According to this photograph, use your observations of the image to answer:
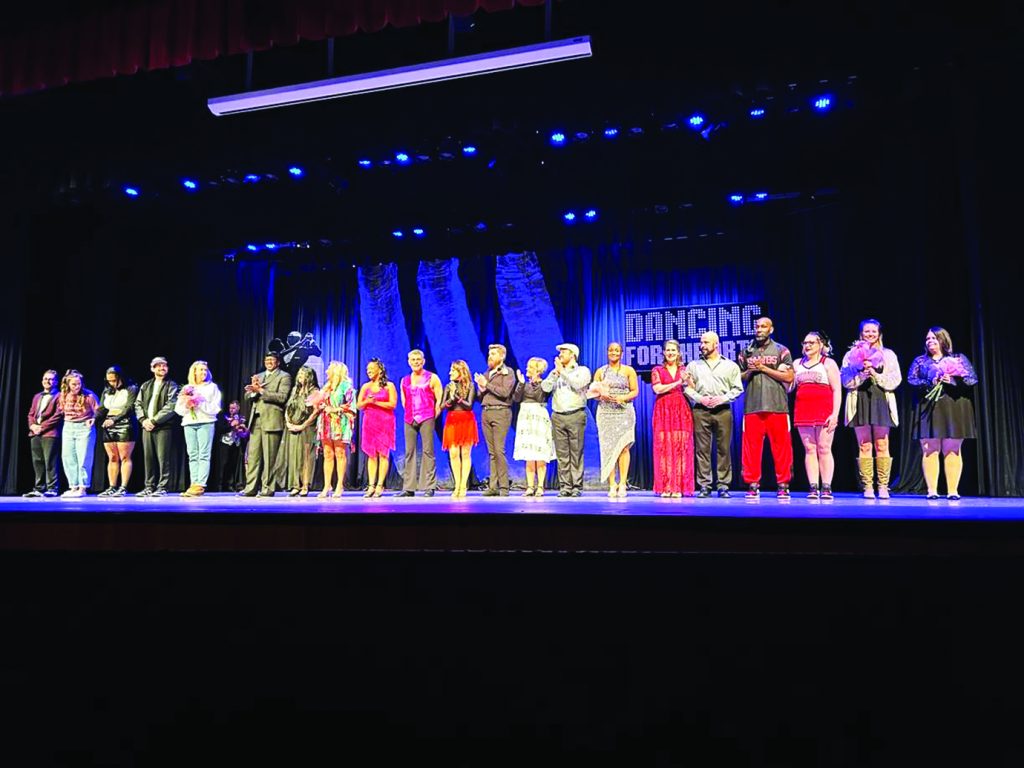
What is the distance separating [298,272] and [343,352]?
5.52ft

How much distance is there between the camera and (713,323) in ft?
33.3

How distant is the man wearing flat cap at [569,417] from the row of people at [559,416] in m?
0.01

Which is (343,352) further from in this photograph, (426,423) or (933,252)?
(933,252)

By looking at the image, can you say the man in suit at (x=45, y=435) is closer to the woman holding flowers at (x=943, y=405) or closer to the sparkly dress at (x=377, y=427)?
the sparkly dress at (x=377, y=427)

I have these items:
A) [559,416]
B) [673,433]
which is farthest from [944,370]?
[559,416]

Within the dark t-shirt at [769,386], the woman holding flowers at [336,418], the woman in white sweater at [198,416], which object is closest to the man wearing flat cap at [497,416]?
the woman holding flowers at [336,418]

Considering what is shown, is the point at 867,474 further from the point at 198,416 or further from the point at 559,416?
the point at 198,416

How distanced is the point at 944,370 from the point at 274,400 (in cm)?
756

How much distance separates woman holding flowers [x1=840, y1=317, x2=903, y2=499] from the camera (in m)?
6.75

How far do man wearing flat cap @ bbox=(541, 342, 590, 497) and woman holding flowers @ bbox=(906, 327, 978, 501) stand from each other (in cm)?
343

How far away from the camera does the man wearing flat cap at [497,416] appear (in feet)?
26.9

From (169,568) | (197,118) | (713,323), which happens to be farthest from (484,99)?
(169,568)

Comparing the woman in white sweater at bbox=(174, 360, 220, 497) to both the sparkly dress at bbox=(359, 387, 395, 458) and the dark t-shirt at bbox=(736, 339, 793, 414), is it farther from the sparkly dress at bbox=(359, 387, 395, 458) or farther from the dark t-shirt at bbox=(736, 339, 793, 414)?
the dark t-shirt at bbox=(736, 339, 793, 414)

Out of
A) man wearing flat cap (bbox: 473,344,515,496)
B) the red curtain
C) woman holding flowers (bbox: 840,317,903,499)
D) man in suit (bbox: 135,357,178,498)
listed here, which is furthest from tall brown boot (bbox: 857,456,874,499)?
man in suit (bbox: 135,357,178,498)
